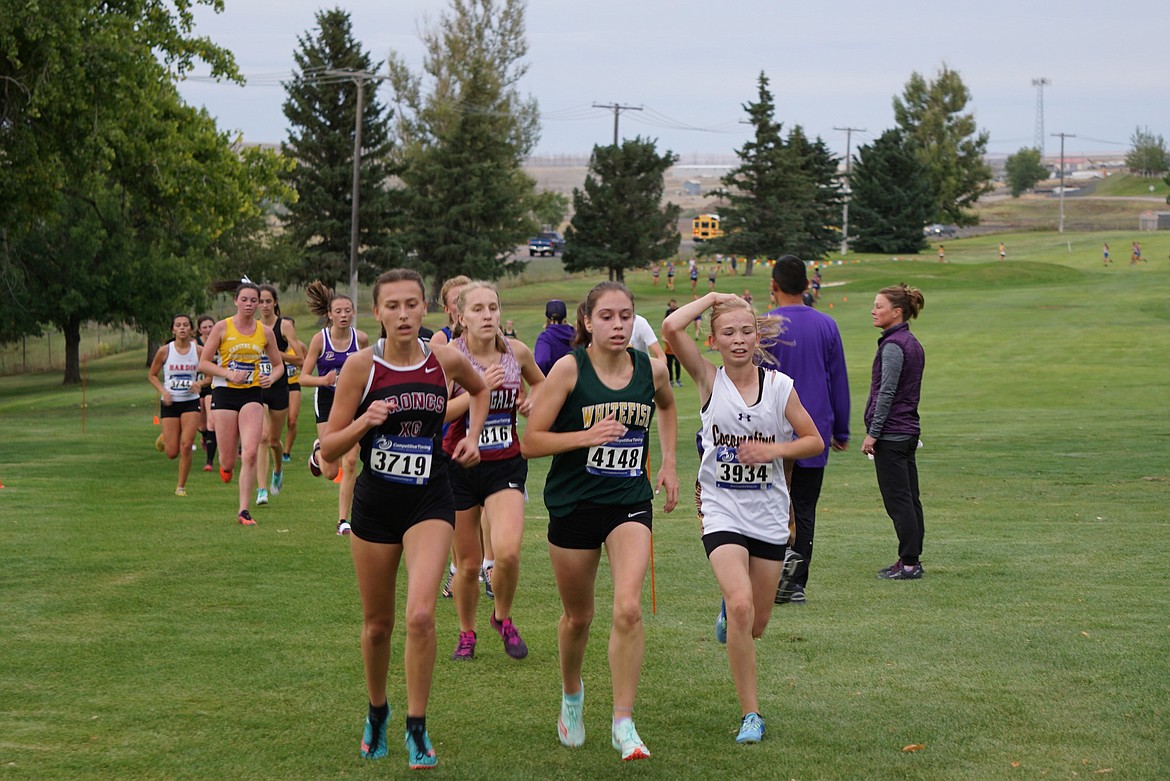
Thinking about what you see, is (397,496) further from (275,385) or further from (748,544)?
(275,385)

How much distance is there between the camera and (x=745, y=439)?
250 inches

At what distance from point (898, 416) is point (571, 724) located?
16.1ft

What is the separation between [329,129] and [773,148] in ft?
92.1

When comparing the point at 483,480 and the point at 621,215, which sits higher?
the point at 621,215

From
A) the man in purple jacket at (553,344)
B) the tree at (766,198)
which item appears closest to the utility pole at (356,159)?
the tree at (766,198)

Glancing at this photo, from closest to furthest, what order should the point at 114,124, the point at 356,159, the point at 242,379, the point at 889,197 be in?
the point at 242,379 → the point at 114,124 → the point at 356,159 → the point at 889,197

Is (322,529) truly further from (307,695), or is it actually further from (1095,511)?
(1095,511)

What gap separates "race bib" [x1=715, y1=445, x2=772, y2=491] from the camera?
20.7 feet

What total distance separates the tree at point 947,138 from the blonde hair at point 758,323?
112561 millimetres

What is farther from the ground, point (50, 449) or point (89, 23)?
point (89, 23)

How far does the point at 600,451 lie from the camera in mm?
6074

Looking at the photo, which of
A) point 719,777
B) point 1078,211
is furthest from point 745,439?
point 1078,211

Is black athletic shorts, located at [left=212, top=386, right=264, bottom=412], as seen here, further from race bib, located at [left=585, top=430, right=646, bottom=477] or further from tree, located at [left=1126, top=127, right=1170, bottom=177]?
tree, located at [left=1126, top=127, right=1170, bottom=177]

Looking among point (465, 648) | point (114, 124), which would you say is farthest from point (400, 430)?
point (114, 124)
